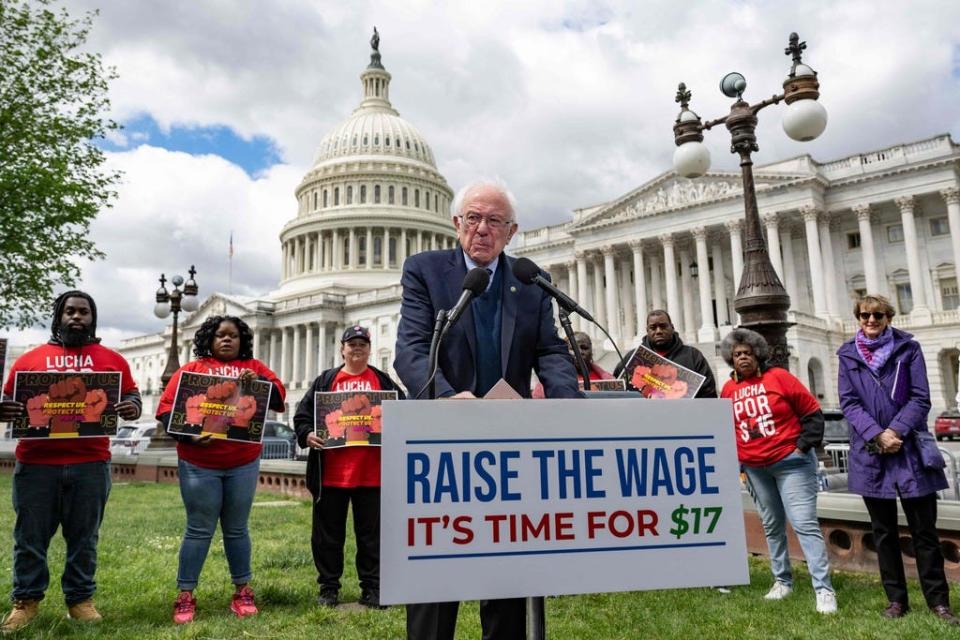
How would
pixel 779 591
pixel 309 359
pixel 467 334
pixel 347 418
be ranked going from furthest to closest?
pixel 309 359 < pixel 347 418 < pixel 779 591 < pixel 467 334

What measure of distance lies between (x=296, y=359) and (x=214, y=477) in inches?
3139

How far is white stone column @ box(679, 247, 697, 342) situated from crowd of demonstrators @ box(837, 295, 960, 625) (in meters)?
47.1

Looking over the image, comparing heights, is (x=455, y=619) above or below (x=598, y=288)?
below

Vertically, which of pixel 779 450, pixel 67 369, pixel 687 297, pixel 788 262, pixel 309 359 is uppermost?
pixel 788 262

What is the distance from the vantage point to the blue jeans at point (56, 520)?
5.19m

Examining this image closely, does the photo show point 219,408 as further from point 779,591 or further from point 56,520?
point 779,591

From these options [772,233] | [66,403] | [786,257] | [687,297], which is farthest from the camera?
[687,297]

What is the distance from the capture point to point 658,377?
6520mm

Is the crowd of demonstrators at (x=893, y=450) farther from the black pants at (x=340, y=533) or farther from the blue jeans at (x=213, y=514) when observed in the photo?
the blue jeans at (x=213, y=514)

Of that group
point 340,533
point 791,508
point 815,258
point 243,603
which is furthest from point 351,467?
point 815,258

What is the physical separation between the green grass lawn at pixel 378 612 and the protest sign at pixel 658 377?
178cm

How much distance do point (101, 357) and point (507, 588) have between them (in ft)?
15.3

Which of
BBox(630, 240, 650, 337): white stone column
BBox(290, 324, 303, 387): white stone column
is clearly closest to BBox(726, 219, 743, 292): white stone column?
BBox(630, 240, 650, 337): white stone column

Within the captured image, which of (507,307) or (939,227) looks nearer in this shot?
(507,307)
